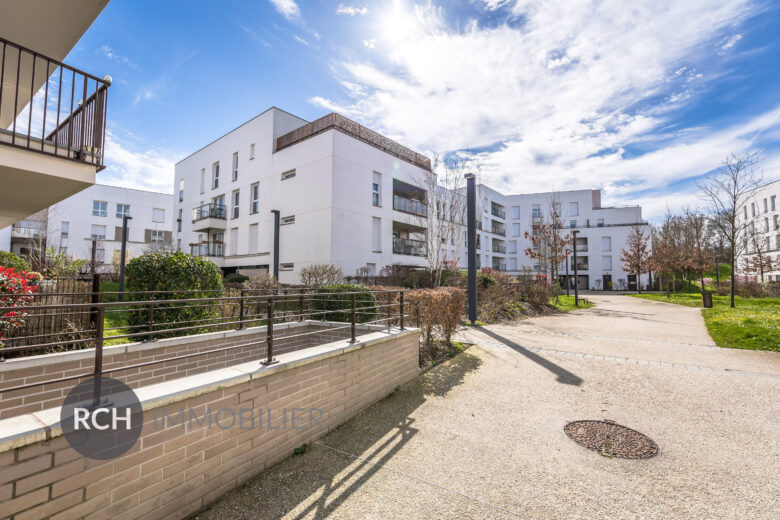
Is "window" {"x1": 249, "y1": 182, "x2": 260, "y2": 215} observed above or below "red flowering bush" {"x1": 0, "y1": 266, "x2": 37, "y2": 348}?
above

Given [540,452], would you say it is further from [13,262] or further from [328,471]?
[13,262]

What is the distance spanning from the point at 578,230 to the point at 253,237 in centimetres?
3764

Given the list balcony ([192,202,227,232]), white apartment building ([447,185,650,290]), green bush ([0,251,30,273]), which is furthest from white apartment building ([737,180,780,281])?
green bush ([0,251,30,273])

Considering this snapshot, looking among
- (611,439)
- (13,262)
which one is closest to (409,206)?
(13,262)

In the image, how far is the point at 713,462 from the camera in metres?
3.22

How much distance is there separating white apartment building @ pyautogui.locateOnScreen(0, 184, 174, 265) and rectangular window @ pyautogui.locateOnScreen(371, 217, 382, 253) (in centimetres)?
2094

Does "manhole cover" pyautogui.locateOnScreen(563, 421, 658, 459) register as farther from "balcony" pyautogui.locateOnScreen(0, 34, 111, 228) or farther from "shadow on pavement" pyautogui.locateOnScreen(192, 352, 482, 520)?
"balcony" pyautogui.locateOnScreen(0, 34, 111, 228)

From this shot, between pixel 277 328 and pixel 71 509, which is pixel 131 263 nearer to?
pixel 277 328

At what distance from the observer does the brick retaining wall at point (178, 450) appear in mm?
1840

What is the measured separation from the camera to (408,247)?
69.0 ft

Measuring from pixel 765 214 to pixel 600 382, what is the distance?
51.2 metres

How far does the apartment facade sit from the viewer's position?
17172 mm

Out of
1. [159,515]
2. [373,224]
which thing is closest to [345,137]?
[373,224]

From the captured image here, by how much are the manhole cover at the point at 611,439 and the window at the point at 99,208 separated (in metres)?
45.1
